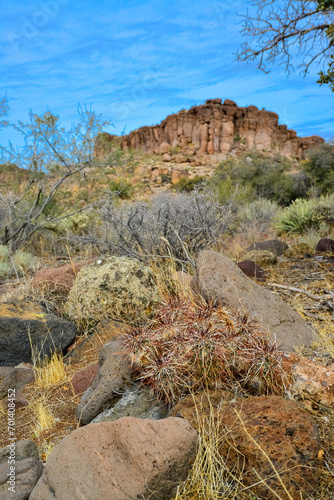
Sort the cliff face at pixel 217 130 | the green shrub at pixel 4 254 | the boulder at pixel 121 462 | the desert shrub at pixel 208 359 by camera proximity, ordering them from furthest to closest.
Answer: the cliff face at pixel 217 130 → the green shrub at pixel 4 254 → the desert shrub at pixel 208 359 → the boulder at pixel 121 462

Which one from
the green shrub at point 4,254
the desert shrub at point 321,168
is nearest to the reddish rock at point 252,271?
the green shrub at point 4,254

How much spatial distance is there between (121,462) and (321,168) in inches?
690

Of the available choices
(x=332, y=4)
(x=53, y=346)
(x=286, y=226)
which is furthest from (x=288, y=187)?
(x=53, y=346)

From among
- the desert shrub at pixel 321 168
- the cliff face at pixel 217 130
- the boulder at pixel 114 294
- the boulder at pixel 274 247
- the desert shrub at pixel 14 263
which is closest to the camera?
the boulder at pixel 114 294

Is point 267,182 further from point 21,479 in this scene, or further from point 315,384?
point 21,479

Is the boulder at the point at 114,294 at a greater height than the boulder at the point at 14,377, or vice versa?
the boulder at the point at 114,294

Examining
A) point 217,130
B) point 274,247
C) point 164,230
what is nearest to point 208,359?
point 164,230

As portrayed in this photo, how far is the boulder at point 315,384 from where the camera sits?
108 inches

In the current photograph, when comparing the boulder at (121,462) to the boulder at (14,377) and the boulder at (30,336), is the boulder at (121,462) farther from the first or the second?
the boulder at (30,336)

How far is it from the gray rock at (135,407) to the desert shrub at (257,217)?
26.7 feet

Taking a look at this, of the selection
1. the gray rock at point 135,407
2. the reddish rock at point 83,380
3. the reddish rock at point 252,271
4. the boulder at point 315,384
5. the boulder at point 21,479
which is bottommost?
the reddish rock at point 83,380

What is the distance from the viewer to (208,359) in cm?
259

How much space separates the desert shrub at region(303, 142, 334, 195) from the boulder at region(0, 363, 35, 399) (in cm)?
1452

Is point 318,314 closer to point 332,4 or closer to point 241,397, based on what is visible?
point 241,397
